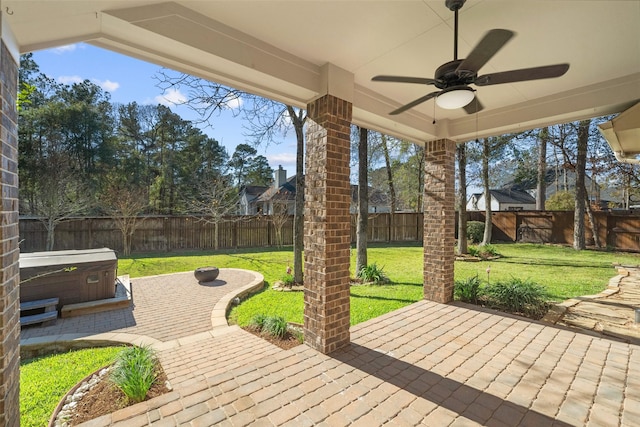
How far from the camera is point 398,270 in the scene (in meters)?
8.14

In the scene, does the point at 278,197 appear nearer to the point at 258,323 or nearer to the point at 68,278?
the point at 68,278

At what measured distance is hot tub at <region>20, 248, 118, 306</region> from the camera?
4.69 metres

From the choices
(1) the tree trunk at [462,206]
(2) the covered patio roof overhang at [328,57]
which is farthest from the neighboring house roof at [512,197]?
(2) the covered patio roof overhang at [328,57]

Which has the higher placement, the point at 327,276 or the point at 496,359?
the point at 327,276

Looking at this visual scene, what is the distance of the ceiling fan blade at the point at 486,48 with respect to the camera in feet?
5.68

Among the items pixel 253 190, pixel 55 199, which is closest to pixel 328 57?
pixel 55 199

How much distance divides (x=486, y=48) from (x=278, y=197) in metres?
17.8

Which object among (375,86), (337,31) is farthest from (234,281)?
(337,31)

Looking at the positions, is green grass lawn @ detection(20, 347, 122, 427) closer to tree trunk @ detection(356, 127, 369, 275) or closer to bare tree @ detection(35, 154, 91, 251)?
tree trunk @ detection(356, 127, 369, 275)

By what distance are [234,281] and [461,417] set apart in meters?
5.98

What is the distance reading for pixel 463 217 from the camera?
1018cm

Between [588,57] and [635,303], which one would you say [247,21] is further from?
[635,303]

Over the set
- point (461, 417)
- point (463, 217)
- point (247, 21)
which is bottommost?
point (461, 417)

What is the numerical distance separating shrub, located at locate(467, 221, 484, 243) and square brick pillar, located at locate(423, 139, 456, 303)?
9769mm
